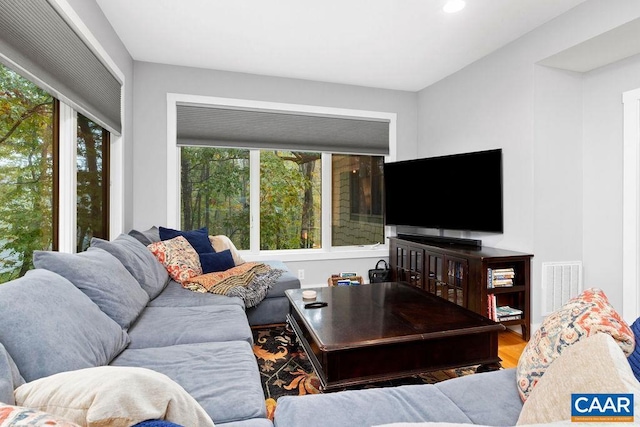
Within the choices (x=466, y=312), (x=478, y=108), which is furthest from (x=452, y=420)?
(x=478, y=108)

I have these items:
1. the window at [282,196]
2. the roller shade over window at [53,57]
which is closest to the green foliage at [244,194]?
the window at [282,196]

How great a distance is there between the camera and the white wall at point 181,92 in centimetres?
368

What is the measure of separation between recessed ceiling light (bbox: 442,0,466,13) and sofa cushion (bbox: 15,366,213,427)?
297 centimetres

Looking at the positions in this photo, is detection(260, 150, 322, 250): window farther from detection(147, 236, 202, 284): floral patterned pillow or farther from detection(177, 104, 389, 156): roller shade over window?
detection(147, 236, 202, 284): floral patterned pillow

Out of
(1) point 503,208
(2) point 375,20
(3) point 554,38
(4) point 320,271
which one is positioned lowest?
(4) point 320,271

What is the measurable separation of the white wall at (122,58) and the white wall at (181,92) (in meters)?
0.11

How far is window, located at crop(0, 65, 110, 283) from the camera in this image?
5.78 feet

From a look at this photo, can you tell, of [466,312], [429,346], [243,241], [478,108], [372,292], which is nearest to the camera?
[429,346]

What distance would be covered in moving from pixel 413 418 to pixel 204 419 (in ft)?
2.18

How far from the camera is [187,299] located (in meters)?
2.46

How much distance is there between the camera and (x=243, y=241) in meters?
4.19

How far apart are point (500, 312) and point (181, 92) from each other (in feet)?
12.7

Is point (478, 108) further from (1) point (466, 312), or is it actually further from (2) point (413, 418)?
(2) point (413, 418)

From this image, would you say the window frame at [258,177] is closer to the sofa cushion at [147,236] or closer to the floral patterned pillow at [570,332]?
the sofa cushion at [147,236]
